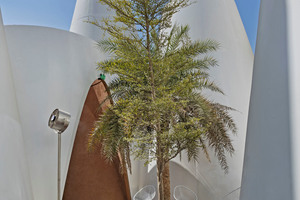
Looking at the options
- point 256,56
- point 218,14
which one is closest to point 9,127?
point 256,56

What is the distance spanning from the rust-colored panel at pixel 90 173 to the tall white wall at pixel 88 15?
4315mm

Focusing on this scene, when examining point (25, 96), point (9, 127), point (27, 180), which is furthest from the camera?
point (25, 96)

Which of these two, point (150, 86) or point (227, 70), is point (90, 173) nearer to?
point (150, 86)

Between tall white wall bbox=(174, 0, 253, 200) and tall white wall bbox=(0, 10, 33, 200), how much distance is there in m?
5.97

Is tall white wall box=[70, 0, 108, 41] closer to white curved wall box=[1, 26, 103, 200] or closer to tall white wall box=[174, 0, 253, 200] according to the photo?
tall white wall box=[174, 0, 253, 200]

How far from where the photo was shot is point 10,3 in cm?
611

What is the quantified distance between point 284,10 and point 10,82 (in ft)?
6.92

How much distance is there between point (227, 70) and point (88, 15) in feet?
19.4

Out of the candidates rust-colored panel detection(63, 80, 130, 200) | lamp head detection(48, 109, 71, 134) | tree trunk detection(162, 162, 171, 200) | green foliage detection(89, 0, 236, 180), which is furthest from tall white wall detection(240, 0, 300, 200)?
rust-colored panel detection(63, 80, 130, 200)

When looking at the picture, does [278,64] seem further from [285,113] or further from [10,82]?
[10,82]

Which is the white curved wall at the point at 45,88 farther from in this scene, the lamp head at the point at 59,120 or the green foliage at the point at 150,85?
the lamp head at the point at 59,120

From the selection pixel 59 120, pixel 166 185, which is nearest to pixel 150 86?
pixel 59 120

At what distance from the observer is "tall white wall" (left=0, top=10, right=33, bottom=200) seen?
2014mm

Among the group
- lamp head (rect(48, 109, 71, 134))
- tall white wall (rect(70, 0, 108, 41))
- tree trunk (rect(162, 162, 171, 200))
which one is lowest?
tree trunk (rect(162, 162, 171, 200))
